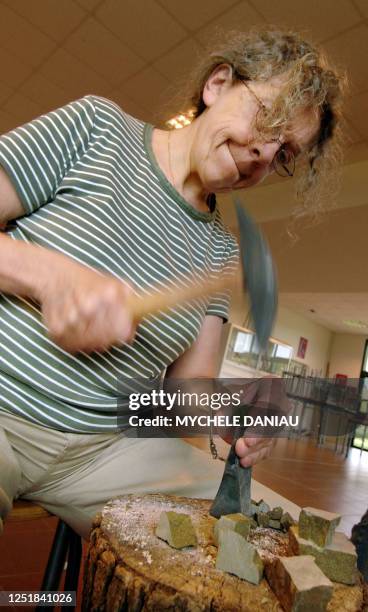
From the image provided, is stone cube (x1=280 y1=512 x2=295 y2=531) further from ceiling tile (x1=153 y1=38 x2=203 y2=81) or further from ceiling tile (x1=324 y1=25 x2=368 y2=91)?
ceiling tile (x1=153 y1=38 x2=203 y2=81)

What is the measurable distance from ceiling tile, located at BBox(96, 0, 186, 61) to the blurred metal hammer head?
8.80 ft

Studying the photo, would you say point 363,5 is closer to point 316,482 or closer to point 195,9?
point 195,9

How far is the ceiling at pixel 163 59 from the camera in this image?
8.57 ft

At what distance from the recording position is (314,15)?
8.23 ft

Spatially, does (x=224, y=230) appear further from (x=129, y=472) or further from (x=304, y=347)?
(x=304, y=347)

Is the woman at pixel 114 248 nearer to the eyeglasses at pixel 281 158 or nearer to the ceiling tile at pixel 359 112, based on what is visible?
the eyeglasses at pixel 281 158

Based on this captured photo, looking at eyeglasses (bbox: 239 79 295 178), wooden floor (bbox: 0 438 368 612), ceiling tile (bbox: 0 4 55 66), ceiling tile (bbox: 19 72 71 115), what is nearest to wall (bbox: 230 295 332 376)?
wooden floor (bbox: 0 438 368 612)

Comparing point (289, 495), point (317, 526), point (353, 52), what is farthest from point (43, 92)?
point (317, 526)

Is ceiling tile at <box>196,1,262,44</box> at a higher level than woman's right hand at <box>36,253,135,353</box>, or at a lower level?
higher

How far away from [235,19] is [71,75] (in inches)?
63.3

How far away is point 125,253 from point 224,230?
39 centimetres

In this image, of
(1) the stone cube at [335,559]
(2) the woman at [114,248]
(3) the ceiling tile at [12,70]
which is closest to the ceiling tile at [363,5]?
(2) the woman at [114,248]

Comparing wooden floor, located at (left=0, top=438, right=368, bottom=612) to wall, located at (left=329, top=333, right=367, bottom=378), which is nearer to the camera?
wooden floor, located at (left=0, top=438, right=368, bottom=612)

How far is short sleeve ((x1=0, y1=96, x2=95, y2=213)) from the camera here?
73 centimetres
